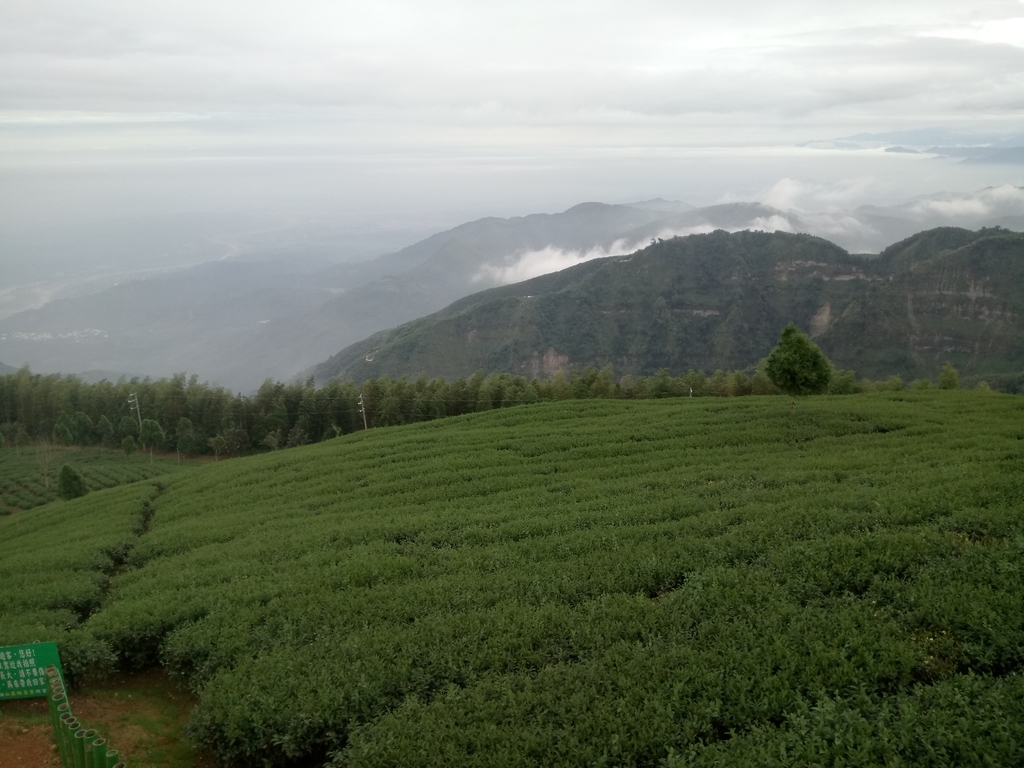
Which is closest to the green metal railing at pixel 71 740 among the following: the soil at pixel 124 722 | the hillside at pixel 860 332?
the soil at pixel 124 722

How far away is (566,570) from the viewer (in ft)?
44.7

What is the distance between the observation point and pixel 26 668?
1060 centimetres

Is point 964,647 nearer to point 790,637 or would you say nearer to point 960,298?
point 790,637

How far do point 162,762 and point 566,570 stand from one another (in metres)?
7.64

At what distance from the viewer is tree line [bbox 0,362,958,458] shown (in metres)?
59.1

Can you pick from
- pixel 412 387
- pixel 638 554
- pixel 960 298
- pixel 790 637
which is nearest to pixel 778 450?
pixel 638 554

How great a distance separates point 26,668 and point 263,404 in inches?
2341

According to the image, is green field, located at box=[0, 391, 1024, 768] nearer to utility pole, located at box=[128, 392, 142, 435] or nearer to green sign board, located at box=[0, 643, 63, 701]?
green sign board, located at box=[0, 643, 63, 701]

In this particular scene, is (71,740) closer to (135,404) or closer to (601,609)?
(601,609)

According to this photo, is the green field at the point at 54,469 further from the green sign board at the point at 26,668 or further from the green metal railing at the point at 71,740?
the green metal railing at the point at 71,740

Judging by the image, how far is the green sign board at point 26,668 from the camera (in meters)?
10.5

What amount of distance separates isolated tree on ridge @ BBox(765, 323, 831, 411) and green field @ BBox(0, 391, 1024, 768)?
3.76 m

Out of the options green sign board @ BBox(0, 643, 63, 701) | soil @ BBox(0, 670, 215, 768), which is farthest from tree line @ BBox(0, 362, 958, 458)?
green sign board @ BBox(0, 643, 63, 701)

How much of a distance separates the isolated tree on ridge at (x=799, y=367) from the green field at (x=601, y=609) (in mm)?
3761
